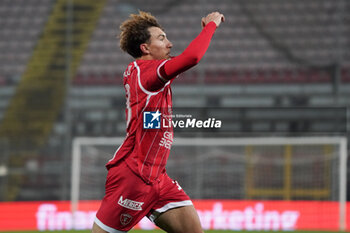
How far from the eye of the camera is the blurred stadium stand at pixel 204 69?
30.6 feet

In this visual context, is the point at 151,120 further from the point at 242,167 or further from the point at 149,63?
the point at 242,167

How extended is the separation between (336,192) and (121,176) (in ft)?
18.6

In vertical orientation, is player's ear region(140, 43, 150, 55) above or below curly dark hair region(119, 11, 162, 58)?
below

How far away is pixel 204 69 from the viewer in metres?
9.78

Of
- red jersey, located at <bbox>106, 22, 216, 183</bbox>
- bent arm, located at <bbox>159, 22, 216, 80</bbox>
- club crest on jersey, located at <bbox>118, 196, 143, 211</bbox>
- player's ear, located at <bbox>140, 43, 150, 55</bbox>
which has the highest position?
player's ear, located at <bbox>140, 43, 150, 55</bbox>

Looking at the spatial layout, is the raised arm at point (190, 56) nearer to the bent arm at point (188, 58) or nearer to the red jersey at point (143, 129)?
the bent arm at point (188, 58)

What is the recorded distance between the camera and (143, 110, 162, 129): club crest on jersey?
2799 mm

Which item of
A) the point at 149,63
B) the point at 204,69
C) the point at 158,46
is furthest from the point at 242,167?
the point at 149,63

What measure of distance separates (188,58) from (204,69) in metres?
7.32

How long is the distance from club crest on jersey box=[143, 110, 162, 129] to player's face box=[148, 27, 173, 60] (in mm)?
315

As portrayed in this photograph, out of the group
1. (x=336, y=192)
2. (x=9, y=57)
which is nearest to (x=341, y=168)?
(x=336, y=192)

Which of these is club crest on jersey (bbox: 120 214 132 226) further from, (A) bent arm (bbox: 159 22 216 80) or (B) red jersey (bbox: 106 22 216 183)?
(A) bent arm (bbox: 159 22 216 80)

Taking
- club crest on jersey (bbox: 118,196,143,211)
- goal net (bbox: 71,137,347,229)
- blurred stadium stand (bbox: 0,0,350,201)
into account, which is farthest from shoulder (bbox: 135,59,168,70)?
blurred stadium stand (bbox: 0,0,350,201)

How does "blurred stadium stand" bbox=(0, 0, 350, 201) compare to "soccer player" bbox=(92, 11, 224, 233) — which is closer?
"soccer player" bbox=(92, 11, 224, 233)
